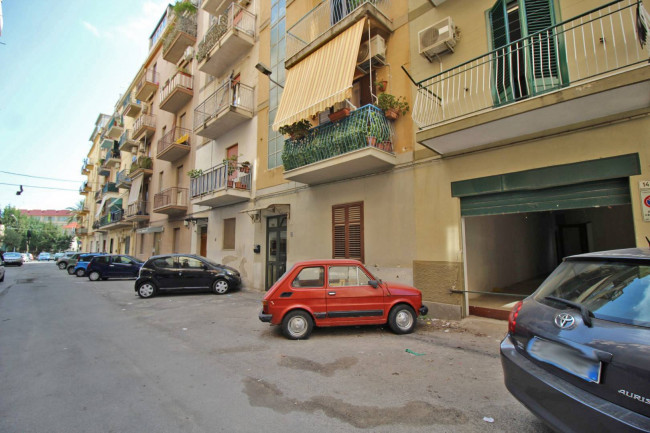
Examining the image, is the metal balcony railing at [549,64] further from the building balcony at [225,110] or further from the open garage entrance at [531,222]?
the building balcony at [225,110]

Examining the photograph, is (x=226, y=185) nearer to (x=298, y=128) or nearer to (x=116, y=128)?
(x=298, y=128)

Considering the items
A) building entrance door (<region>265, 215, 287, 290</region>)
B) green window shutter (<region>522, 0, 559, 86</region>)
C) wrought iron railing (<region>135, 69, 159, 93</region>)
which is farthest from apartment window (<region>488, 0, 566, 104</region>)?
wrought iron railing (<region>135, 69, 159, 93</region>)

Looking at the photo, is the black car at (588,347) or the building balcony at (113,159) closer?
the black car at (588,347)

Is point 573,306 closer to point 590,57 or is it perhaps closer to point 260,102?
point 590,57

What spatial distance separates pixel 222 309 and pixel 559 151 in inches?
348

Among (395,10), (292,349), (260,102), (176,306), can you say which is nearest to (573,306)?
(292,349)

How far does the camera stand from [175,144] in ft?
62.0

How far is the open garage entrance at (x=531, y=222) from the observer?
219 inches

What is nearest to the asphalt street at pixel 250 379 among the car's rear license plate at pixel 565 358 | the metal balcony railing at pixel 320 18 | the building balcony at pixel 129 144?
the car's rear license plate at pixel 565 358

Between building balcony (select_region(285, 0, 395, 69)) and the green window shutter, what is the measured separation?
3.50 meters

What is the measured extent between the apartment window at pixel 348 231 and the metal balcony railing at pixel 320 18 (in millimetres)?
5389

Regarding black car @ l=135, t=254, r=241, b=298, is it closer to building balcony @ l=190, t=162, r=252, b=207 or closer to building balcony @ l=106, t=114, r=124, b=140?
building balcony @ l=190, t=162, r=252, b=207

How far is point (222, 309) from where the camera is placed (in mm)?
9102

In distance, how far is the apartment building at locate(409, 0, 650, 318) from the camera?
5.15 metres
